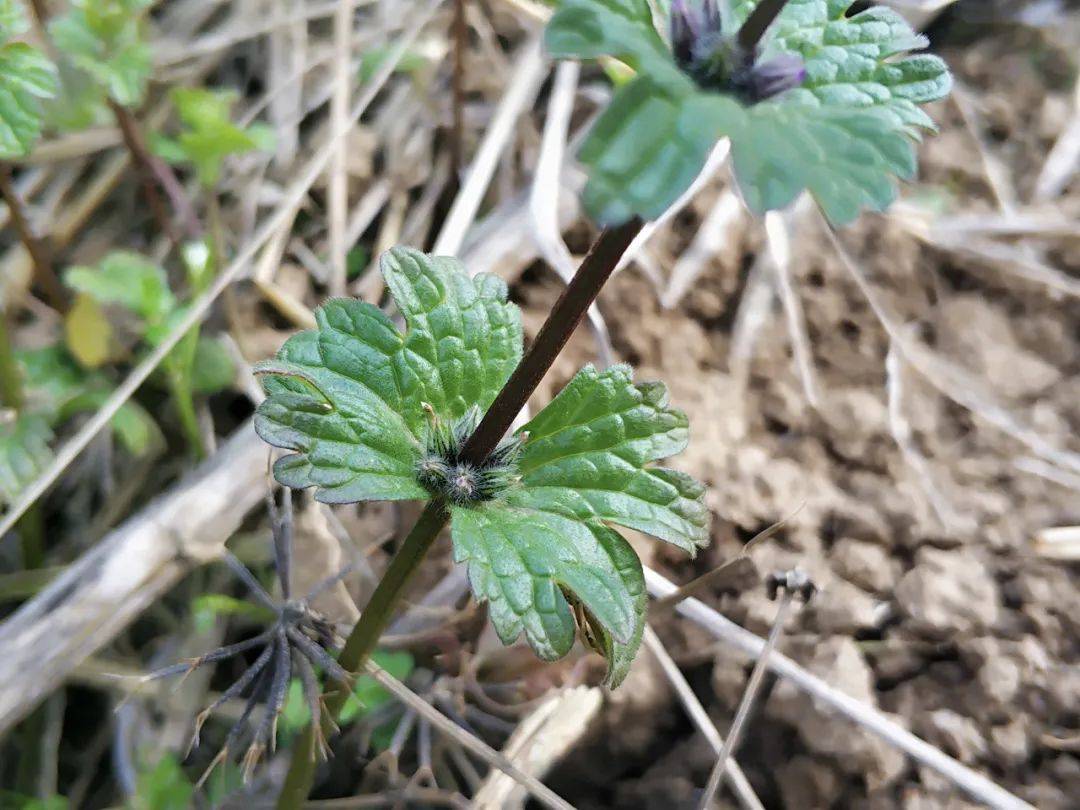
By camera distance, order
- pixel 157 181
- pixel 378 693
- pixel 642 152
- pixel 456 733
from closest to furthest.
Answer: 1. pixel 642 152
2. pixel 456 733
3. pixel 378 693
4. pixel 157 181

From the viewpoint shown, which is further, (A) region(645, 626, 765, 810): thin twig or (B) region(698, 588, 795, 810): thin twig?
(A) region(645, 626, 765, 810): thin twig

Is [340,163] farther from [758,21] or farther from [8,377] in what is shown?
[758,21]

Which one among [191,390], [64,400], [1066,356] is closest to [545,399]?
[191,390]

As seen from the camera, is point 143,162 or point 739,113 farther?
point 143,162

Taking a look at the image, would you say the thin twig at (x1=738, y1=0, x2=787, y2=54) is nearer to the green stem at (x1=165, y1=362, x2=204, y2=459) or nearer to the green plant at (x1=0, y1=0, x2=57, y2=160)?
the green plant at (x1=0, y1=0, x2=57, y2=160)

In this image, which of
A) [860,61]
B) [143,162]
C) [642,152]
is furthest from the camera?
[143,162]

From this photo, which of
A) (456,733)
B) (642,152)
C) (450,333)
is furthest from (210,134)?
(642,152)

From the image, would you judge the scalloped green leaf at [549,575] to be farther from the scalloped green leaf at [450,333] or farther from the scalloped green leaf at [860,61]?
the scalloped green leaf at [860,61]

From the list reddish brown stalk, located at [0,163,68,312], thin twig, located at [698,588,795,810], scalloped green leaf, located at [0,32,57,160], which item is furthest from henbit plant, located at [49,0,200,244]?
thin twig, located at [698,588,795,810]
